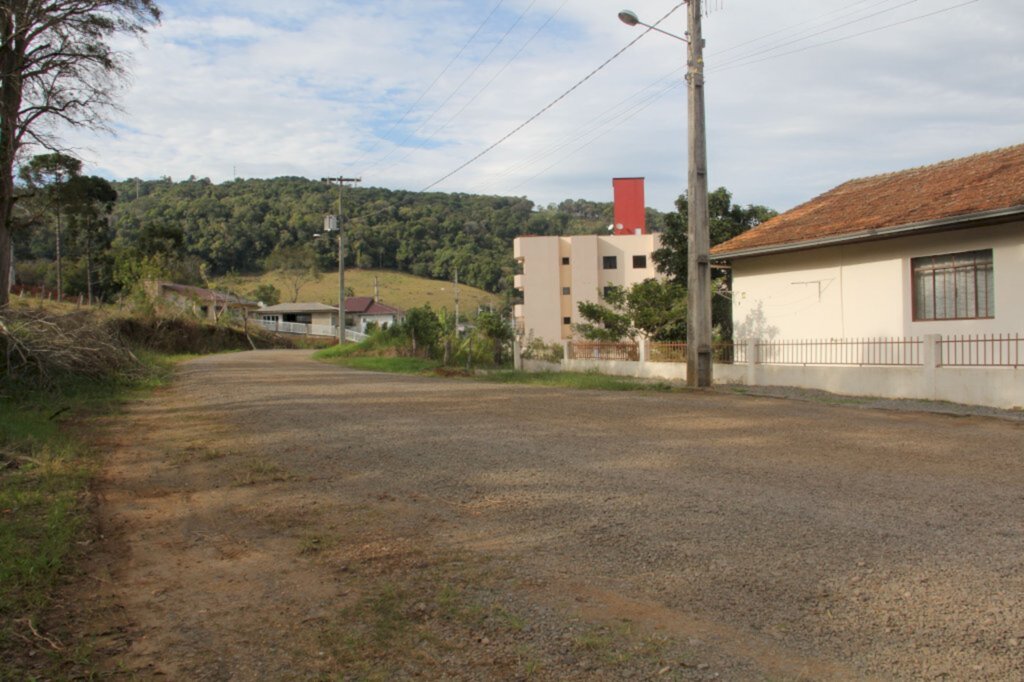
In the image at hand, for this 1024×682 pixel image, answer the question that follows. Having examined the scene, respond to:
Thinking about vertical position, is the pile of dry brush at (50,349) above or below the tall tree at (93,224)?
below

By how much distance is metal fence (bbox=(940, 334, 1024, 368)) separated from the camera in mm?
13383

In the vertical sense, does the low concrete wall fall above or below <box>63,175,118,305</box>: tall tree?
below

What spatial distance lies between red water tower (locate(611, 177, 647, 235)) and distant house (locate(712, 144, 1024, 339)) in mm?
38502

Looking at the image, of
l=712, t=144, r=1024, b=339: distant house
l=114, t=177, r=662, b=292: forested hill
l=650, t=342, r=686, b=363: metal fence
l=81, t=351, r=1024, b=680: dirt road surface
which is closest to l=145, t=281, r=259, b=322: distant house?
l=114, t=177, r=662, b=292: forested hill

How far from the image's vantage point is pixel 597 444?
29.0 ft

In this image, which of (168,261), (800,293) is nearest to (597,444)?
(800,293)

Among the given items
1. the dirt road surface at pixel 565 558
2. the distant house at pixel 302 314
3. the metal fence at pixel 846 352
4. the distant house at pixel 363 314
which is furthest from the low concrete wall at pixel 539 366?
the distant house at pixel 363 314

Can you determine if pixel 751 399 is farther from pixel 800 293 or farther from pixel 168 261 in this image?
pixel 168 261

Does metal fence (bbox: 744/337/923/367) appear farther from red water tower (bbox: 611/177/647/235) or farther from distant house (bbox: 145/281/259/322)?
red water tower (bbox: 611/177/647/235)

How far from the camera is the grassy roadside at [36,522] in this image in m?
3.56

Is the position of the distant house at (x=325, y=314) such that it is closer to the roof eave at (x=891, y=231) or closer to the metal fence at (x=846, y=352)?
the roof eave at (x=891, y=231)

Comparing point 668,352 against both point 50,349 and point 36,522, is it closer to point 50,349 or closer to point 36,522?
point 50,349

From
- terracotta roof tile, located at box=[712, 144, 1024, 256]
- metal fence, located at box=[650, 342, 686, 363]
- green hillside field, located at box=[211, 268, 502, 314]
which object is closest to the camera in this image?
terracotta roof tile, located at box=[712, 144, 1024, 256]

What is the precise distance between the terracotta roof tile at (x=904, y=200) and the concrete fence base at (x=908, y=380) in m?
3.06
